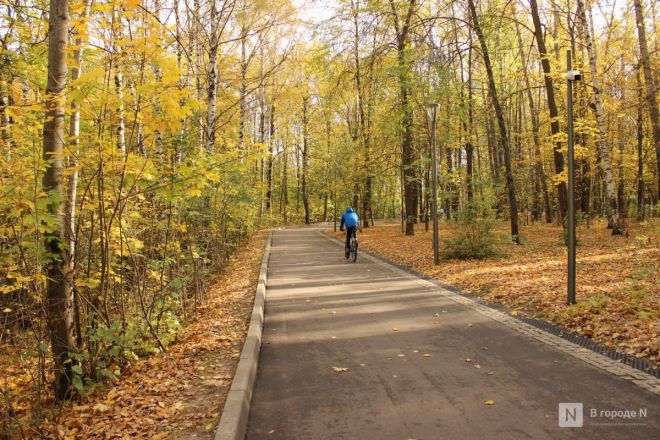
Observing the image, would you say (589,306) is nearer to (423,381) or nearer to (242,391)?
(423,381)

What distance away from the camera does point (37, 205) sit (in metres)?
3.92

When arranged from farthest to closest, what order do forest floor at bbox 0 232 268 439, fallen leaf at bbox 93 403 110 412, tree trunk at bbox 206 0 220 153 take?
tree trunk at bbox 206 0 220 153 < fallen leaf at bbox 93 403 110 412 < forest floor at bbox 0 232 268 439

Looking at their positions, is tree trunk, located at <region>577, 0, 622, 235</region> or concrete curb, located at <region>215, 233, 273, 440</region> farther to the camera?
tree trunk, located at <region>577, 0, 622, 235</region>

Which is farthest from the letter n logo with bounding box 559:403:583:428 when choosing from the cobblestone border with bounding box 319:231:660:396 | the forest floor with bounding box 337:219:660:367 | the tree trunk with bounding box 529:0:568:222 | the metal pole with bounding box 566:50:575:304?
the tree trunk with bounding box 529:0:568:222

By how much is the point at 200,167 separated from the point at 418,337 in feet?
12.0

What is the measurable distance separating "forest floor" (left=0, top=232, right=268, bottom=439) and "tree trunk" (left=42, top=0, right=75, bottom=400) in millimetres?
440

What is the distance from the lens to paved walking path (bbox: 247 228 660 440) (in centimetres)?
356

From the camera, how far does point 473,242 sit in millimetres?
12594

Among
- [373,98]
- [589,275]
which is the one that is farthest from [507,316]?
[373,98]

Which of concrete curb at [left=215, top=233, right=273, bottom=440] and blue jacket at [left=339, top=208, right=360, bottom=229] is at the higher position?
blue jacket at [left=339, top=208, right=360, bottom=229]

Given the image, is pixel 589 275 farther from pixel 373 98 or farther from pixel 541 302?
pixel 373 98

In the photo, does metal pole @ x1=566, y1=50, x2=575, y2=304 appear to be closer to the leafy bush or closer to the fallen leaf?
the leafy bush

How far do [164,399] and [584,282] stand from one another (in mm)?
7880

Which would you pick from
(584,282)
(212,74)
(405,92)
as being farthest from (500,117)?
(212,74)
